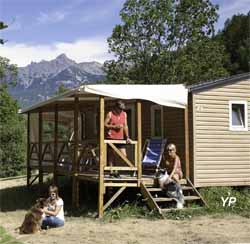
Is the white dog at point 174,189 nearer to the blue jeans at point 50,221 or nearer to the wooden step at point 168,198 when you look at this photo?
the wooden step at point 168,198

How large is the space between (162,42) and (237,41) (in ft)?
57.0

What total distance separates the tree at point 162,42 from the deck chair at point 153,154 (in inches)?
639

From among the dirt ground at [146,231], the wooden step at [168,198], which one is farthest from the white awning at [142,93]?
the dirt ground at [146,231]

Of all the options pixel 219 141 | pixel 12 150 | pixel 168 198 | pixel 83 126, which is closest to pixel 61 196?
pixel 168 198

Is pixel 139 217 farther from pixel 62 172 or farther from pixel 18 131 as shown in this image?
pixel 18 131

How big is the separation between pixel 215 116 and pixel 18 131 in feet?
47.1

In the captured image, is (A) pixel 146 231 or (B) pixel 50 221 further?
(B) pixel 50 221

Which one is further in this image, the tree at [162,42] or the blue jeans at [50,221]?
the tree at [162,42]

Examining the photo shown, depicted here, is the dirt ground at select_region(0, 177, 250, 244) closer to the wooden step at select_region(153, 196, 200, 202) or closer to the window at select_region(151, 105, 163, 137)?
the wooden step at select_region(153, 196, 200, 202)

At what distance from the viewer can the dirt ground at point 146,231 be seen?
8.59 meters

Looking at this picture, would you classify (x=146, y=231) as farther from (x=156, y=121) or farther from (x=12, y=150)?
(x=12, y=150)

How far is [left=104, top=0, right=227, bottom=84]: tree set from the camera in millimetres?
29359

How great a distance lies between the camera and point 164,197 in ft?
37.7

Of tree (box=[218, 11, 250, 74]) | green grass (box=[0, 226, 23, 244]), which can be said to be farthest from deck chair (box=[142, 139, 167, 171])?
tree (box=[218, 11, 250, 74])
